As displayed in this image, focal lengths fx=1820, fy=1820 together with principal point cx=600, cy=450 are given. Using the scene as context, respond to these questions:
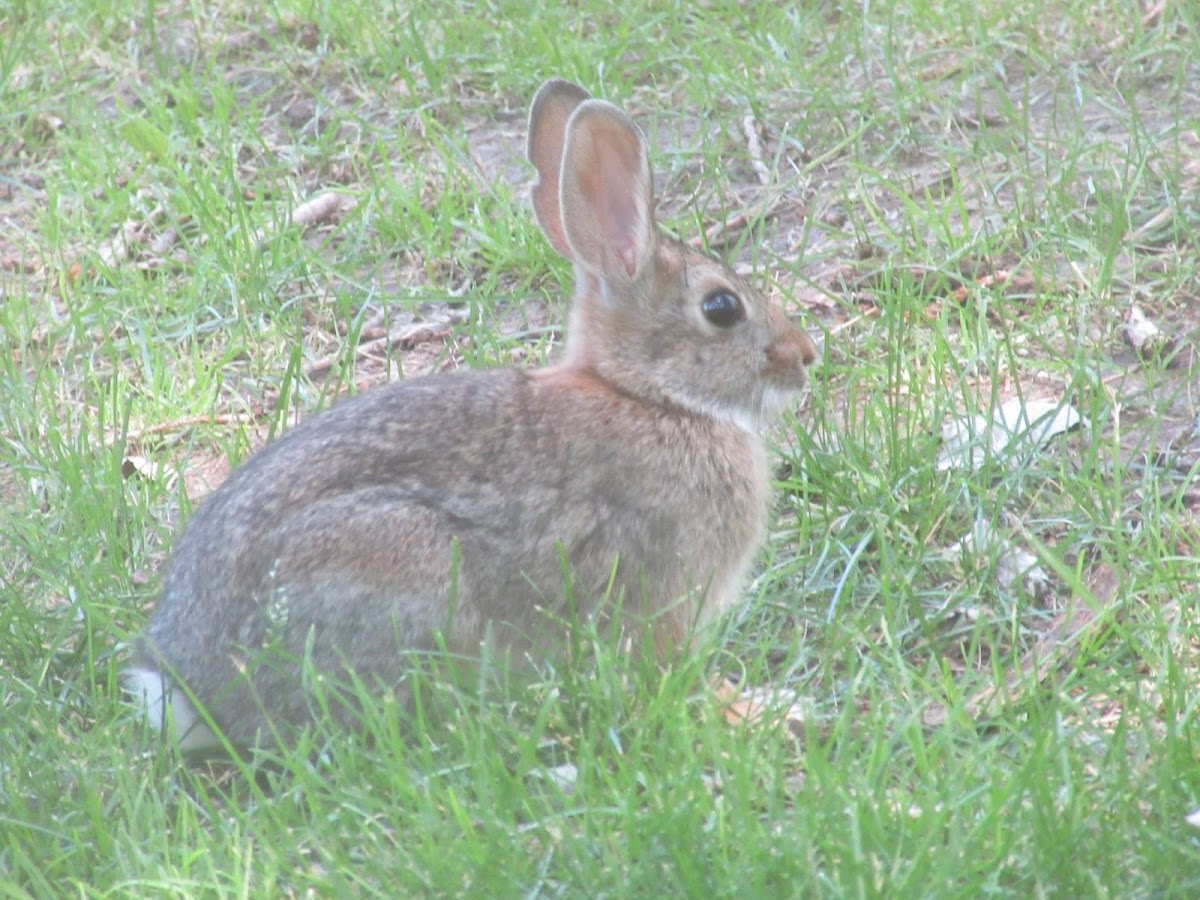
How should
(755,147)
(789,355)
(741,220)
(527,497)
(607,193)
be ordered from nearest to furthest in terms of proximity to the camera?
(527,497)
(607,193)
(789,355)
(741,220)
(755,147)

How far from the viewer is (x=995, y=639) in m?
4.27

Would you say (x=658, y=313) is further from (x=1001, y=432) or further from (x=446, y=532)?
(x=1001, y=432)

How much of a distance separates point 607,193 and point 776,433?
38.8 inches

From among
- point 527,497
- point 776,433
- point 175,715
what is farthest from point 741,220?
point 175,715

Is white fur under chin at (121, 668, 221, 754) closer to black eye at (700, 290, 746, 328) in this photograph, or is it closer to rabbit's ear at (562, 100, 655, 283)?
rabbit's ear at (562, 100, 655, 283)

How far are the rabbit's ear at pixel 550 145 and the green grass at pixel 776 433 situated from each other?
3.00ft

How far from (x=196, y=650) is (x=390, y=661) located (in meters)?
0.45

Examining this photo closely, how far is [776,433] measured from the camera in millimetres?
5105

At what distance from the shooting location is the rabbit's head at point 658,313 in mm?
4473

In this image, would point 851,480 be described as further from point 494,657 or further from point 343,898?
point 343,898

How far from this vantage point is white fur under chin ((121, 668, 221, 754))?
404 cm

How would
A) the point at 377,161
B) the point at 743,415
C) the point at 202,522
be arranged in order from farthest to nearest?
the point at 377,161 < the point at 743,415 < the point at 202,522

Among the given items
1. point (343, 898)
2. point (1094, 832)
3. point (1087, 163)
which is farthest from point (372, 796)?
point (1087, 163)

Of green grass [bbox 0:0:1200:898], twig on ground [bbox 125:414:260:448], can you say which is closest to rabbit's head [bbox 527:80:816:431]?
green grass [bbox 0:0:1200:898]
